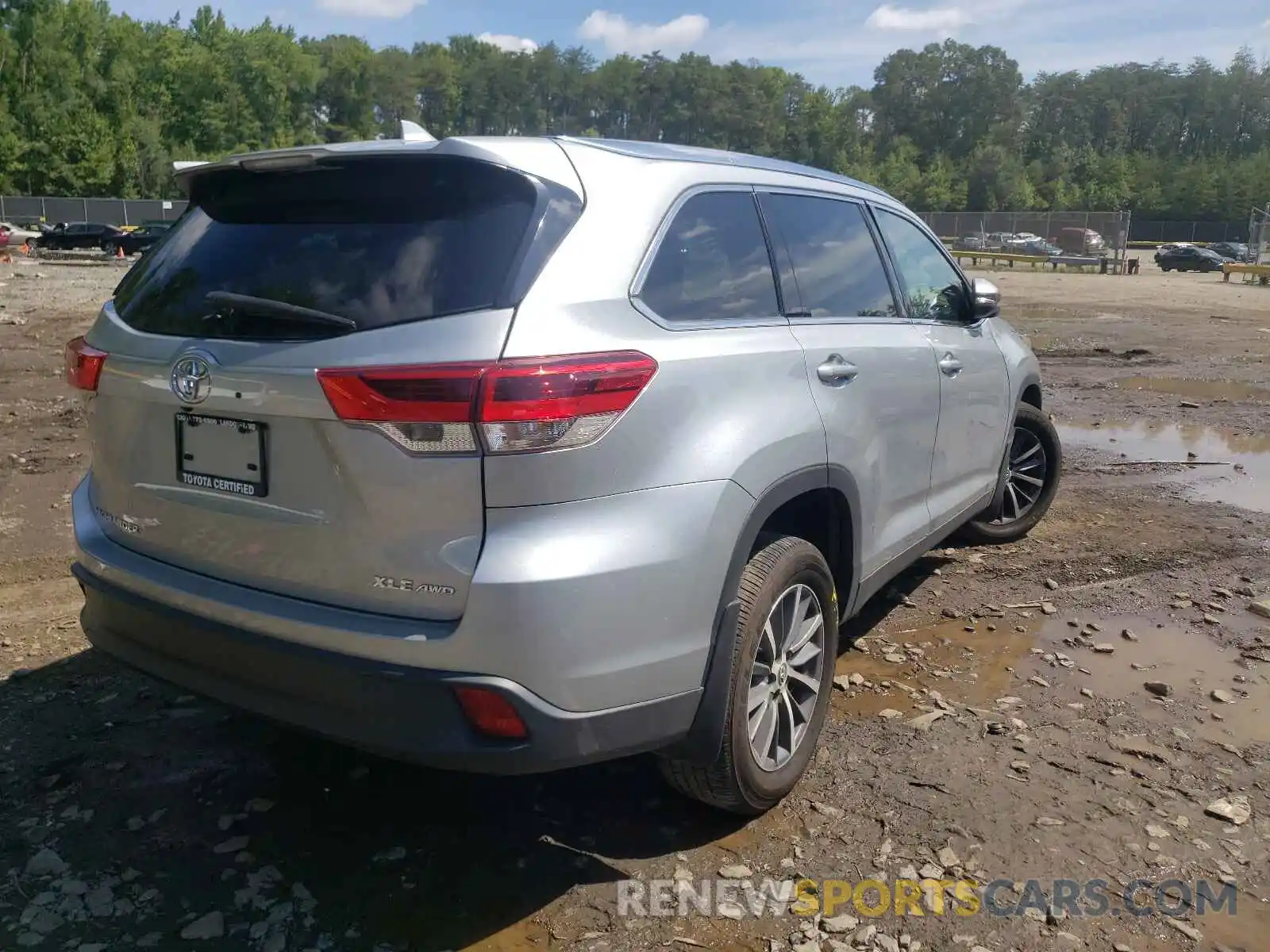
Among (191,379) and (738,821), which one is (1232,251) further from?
(191,379)

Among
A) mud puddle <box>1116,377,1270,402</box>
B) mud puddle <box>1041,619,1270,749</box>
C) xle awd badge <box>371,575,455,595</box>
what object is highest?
xle awd badge <box>371,575,455,595</box>

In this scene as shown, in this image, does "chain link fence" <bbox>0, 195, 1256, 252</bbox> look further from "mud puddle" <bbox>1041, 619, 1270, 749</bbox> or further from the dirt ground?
the dirt ground

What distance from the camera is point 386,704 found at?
→ 2.37 meters

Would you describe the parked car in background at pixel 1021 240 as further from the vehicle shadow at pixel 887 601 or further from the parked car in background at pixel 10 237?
the vehicle shadow at pixel 887 601

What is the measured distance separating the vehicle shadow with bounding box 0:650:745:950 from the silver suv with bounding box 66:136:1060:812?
418mm

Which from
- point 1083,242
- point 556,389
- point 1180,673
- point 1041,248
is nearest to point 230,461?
point 556,389

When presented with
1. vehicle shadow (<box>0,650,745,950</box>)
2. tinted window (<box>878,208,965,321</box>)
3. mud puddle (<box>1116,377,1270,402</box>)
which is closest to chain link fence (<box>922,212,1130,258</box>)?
mud puddle (<box>1116,377,1270,402</box>)

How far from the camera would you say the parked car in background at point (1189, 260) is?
49156 millimetres

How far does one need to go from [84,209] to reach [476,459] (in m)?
70.5

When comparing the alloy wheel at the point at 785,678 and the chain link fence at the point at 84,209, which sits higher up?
the chain link fence at the point at 84,209

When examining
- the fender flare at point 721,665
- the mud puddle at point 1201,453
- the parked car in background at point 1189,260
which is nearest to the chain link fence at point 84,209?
the parked car in background at point 1189,260

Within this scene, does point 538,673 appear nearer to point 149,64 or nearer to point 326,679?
point 326,679

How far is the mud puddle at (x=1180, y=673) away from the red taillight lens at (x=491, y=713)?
2.65 m

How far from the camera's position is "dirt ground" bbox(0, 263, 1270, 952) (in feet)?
8.70
